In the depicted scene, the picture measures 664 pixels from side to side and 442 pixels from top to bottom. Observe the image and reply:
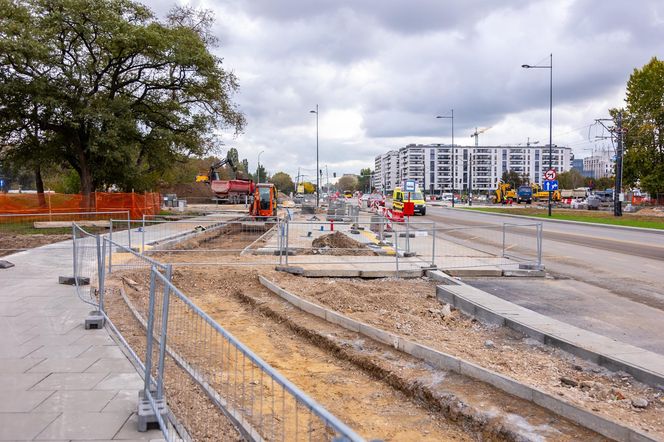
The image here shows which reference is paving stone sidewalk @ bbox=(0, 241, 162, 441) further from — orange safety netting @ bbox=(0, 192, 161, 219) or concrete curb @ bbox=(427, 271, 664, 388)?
orange safety netting @ bbox=(0, 192, 161, 219)

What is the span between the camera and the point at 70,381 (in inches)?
210

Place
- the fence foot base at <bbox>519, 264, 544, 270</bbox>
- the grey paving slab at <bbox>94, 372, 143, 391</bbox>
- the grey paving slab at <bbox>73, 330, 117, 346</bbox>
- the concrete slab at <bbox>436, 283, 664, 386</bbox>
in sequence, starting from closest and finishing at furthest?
the grey paving slab at <bbox>94, 372, 143, 391</bbox> → the concrete slab at <bbox>436, 283, 664, 386</bbox> → the grey paving slab at <bbox>73, 330, 117, 346</bbox> → the fence foot base at <bbox>519, 264, 544, 270</bbox>

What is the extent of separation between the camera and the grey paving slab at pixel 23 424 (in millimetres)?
4133

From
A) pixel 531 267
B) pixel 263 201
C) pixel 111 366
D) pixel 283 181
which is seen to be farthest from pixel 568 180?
pixel 111 366

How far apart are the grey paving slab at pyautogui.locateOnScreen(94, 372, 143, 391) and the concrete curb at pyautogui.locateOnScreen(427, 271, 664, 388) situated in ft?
17.1

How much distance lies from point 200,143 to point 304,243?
1859cm

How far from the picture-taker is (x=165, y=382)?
4.93 metres

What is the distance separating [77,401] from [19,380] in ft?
3.36

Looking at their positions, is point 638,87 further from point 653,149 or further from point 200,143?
point 200,143

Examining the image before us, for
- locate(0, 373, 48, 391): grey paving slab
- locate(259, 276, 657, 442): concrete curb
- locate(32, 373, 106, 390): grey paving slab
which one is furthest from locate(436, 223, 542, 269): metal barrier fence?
locate(0, 373, 48, 391): grey paving slab

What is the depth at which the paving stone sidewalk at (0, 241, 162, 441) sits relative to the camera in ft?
14.0

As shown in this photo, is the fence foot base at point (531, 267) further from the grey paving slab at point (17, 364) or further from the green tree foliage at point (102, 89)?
the green tree foliage at point (102, 89)

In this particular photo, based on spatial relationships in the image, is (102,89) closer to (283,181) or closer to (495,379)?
(495,379)

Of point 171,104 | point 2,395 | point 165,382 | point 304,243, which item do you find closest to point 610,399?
point 165,382
